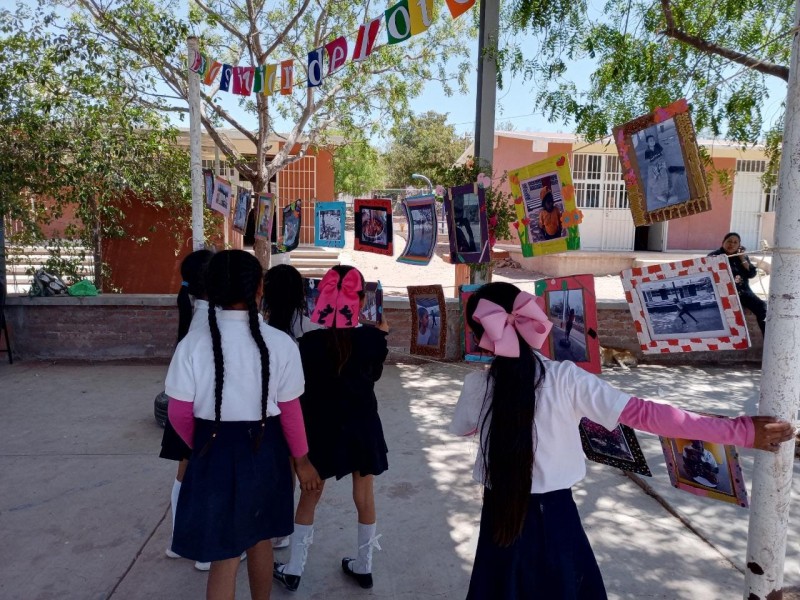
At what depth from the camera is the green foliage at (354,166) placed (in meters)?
11.1

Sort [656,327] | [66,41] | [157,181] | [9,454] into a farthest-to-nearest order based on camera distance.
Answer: [157,181] < [66,41] < [9,454] < [656,327]

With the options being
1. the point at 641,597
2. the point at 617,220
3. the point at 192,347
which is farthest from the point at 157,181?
the point at 617,220

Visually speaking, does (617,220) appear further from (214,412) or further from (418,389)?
(214,412)

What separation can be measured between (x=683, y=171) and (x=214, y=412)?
87.5 inches

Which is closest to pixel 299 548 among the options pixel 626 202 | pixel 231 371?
pixel 231 371

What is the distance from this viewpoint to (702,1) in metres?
6.09

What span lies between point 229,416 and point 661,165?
2.16 meters

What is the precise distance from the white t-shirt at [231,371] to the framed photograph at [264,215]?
413cm

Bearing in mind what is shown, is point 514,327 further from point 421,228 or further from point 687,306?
point 421,228

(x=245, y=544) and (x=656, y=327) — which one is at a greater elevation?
(x=656, y=327)

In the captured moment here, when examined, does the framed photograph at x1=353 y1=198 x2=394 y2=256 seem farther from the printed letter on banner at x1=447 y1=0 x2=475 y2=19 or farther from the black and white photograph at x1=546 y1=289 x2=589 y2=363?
the black and white photograph at x1=546 y1=289 x2=589 y2=363

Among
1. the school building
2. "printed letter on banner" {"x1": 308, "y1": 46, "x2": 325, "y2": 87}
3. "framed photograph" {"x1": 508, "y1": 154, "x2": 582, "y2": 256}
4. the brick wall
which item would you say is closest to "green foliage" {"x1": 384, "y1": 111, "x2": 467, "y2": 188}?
the school building

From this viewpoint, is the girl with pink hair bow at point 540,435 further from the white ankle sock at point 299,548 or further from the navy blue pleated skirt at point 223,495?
the white ankle sock at point 299,548

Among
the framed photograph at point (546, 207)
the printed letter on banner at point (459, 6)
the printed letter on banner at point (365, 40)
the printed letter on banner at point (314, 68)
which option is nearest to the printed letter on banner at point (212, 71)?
the printed letter on banner at point (314, 68)
